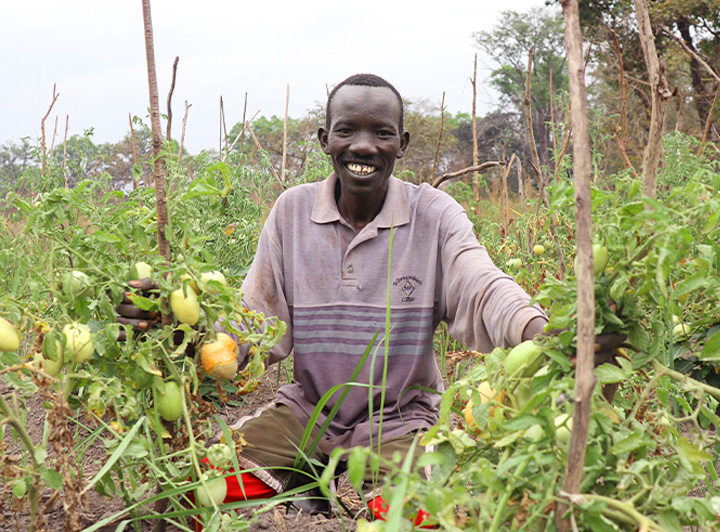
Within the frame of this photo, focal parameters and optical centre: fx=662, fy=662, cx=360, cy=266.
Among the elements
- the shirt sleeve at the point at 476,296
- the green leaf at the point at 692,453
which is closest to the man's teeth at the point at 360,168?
the shirt sleeve at the point at 476,296

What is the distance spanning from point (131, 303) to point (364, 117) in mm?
967

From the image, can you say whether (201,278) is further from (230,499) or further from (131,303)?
(230,499)

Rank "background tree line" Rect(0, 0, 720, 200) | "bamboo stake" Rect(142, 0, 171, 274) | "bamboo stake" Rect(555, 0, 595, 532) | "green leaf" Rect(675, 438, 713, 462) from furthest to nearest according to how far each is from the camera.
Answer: "background tree line" Rect(0, 0, 720, 200), "bamboo stake" Rect(142, 0, 171, 274), "green leaf" Rect(675, 438, 713, 462), "bamboo stake" Rect(555, 0, 595, 532)

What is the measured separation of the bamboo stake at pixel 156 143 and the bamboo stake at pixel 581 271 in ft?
2.36

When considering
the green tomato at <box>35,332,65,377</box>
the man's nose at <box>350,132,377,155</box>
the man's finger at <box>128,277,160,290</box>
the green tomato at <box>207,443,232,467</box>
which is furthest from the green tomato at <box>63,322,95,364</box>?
the man's nose at <box>350,132,377,155</box>

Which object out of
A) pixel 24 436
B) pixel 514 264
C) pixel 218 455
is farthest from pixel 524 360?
pixel 514 264

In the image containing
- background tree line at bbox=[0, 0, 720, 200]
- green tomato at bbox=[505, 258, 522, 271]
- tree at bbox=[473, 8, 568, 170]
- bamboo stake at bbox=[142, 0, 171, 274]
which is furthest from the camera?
tree at bbox=[473, 8, 568, 170]

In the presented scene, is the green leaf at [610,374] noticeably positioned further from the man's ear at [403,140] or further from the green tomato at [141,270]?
the man's ear at [403,140]

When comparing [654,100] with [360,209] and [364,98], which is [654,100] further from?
[360,209]

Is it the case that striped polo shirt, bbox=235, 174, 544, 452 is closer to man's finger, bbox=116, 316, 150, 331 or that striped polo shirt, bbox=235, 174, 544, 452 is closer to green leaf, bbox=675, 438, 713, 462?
man's finger, bbox=116, 316, 150, 331

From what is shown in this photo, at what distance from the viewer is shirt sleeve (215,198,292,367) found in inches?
77.9

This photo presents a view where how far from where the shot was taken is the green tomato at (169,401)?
1150mm

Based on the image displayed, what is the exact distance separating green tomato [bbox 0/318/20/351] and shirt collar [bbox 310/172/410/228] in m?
1.10

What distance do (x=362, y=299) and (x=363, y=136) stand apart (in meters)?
0.48
